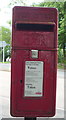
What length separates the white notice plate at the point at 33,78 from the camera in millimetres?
1957

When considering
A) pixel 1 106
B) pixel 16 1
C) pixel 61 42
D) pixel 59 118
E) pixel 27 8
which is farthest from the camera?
pixel 61 42

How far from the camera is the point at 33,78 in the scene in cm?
196

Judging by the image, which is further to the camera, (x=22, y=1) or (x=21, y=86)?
(x=22, y=1)

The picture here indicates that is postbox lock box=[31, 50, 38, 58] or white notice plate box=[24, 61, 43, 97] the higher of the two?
postbox lock box=[31, 50, 38, 58]

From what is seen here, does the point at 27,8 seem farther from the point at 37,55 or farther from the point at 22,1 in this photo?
the point at 22,1

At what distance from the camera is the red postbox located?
1.96 metres

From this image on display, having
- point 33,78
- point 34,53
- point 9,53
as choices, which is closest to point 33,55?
point 34,53

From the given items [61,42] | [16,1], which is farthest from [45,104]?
[61,42]

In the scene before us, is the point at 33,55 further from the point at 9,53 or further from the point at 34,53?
the point at 9,53

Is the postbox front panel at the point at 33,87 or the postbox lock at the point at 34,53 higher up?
the postbox lock at the point at 34,53

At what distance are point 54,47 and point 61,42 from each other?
10.1m

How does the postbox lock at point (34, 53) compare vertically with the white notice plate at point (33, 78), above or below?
above

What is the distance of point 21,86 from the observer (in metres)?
1.98

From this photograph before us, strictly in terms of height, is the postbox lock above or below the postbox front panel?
above
